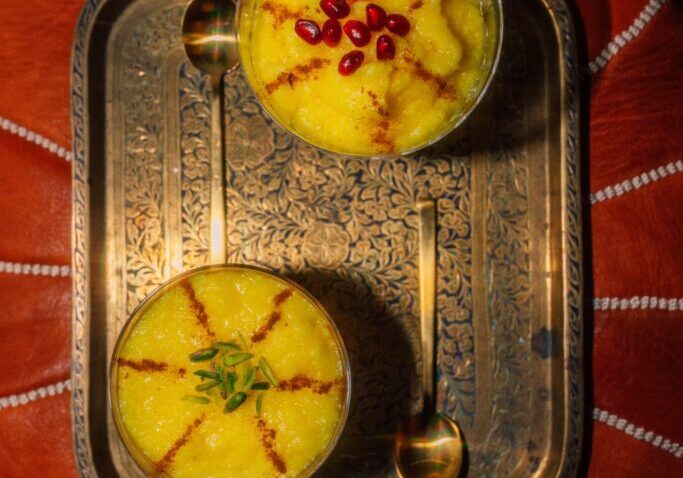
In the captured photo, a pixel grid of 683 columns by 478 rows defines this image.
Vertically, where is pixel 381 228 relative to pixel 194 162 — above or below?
below

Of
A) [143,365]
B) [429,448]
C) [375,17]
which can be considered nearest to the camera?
[375,17]

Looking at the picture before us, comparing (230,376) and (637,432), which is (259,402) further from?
(637,432)

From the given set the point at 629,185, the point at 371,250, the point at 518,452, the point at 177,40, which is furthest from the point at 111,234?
the point at 629,185

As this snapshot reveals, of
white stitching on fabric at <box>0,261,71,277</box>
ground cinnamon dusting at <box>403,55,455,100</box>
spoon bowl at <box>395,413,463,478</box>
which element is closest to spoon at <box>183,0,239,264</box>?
white stitching on fabric at <box>0,261,71,277</box>

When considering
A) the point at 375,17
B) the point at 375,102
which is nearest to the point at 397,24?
the point at 375,17

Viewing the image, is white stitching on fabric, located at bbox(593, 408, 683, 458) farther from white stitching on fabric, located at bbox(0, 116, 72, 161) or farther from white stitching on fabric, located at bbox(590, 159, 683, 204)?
white stitching on fabric, located at bbox(0, 116, 72, 161)

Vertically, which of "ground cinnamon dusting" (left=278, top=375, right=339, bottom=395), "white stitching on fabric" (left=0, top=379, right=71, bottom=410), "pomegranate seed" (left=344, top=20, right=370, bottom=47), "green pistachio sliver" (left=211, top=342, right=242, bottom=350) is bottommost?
"white stitching on fabric" (left=0, top=379, right=71, bottom=410)

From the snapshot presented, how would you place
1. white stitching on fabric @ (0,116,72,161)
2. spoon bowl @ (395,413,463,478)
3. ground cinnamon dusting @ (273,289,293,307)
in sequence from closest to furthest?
ground cinnamon dusting @ (273,289,293,307) < spoon bowl @ (395,413,463,478) < white stitching on fabric @ (0,116,72,161)

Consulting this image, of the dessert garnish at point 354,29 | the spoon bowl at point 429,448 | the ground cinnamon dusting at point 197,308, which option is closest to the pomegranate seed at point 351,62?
the dessert garnish at point 354,29
